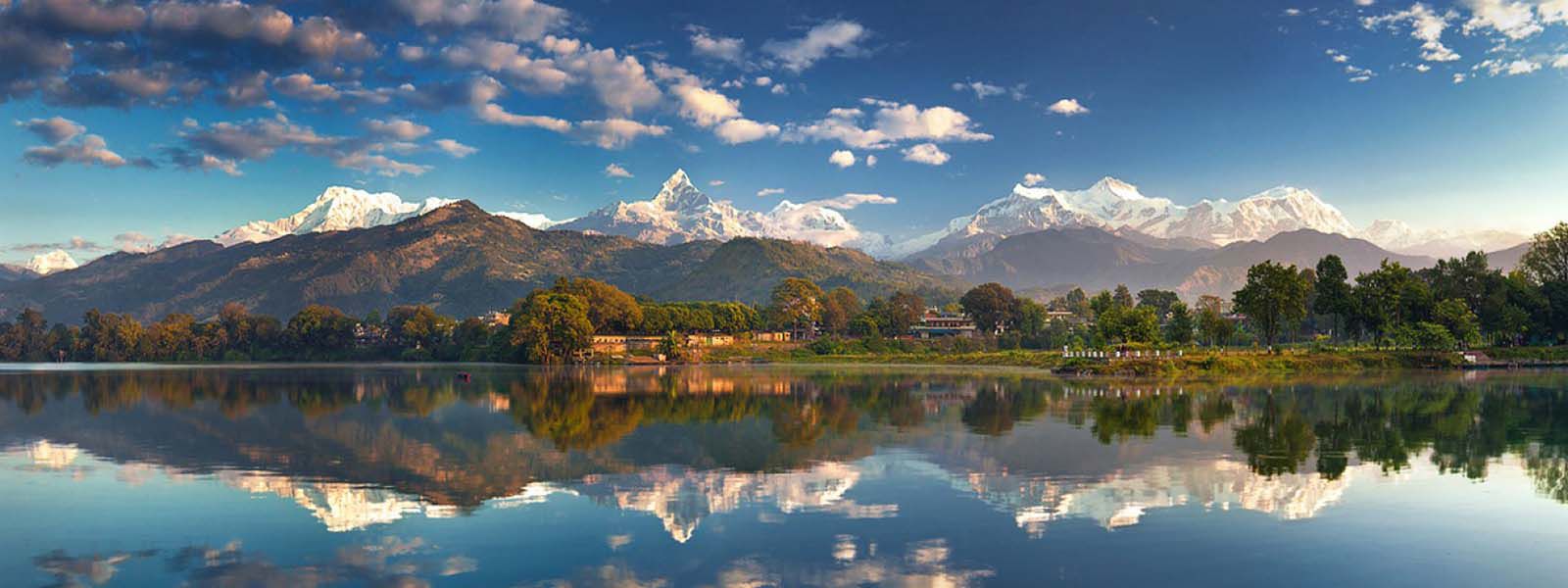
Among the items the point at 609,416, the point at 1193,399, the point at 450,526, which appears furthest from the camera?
the point at 1193,399

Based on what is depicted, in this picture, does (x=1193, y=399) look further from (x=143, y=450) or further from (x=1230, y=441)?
(x=143, y=450)

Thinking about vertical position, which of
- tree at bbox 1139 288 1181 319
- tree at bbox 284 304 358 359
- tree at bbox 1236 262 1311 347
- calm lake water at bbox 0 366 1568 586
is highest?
tree at bbox 1139 288 1181 319

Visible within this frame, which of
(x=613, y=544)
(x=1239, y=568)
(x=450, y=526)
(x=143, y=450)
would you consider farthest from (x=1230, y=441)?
(x=143, y=450)

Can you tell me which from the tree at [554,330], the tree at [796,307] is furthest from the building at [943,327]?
the tree at [554,330]

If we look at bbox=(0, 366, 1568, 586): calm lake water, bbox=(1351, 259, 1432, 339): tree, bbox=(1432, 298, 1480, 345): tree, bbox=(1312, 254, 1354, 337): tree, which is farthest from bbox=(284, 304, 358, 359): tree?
bbox=(1432, 298, 1480, 345): tree

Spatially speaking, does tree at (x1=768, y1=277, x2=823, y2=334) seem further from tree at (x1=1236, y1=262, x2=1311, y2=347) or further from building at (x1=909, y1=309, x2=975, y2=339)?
tree at (x1=1236, y1=262, x2=1311, y2=347)

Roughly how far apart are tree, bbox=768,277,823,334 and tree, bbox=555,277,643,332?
28.9 m

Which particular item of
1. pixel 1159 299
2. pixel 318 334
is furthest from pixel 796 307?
pixel 318 334

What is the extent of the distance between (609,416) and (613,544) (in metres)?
26.2

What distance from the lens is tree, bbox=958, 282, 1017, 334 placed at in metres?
162

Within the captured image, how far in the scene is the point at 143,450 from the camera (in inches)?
1171

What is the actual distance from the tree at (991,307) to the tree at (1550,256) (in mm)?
75506

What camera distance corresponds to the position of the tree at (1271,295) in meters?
89.9

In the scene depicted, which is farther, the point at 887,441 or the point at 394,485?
the point at 887,441
